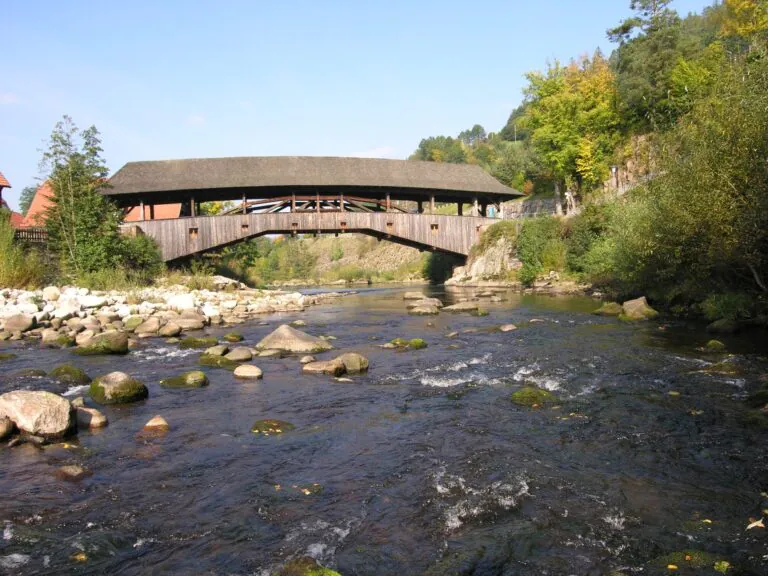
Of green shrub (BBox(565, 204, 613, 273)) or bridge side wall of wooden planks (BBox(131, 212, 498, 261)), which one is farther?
bridge side wall of wooden planks (BBox(131, 212, 498, 261))

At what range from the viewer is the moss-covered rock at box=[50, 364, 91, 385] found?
10.1 metres

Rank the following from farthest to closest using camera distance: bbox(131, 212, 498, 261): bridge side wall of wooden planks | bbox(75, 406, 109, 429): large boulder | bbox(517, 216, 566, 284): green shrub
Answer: bbox(517, 216, 566, 284): green shrub → bbox(131, 212, 498, 261): bridge side wall of wooden planks → bbox(75, 406, 109, 429): large boulder

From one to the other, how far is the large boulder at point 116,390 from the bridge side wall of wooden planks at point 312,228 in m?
22.7

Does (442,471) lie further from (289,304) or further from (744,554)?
(289,304)

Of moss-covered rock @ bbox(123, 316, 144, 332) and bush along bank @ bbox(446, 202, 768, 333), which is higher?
bush along bank @ bbox(446, 202, 768, 333)

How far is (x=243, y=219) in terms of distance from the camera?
3225 centimetres

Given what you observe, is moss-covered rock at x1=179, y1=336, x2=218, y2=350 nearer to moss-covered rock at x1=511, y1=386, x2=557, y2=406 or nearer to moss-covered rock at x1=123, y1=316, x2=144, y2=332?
moss-covered rock at x1=123, y1=316, x2=144, y2=332

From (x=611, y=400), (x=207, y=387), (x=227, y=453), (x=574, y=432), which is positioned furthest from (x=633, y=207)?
(x=227, y=453)

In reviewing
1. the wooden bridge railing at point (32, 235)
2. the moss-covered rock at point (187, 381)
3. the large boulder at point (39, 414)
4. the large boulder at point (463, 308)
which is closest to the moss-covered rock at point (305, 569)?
the large boulder at point (39, 414)

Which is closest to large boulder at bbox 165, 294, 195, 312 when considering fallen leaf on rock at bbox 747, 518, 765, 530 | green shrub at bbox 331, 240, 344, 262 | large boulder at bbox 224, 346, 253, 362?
large boulder at bbox 224, 346, 253, 362

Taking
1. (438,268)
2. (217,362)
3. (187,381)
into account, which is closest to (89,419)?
(187,381)

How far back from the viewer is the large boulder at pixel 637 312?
1727 cm

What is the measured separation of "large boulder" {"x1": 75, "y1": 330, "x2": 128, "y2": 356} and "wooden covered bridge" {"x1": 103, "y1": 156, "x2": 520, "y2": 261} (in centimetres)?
1760

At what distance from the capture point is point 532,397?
28.0 ft
